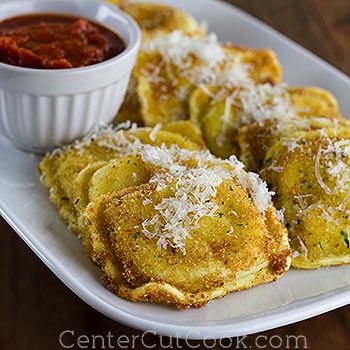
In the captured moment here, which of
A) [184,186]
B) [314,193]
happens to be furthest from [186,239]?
[314,193]

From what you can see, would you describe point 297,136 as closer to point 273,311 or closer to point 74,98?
point 273,311

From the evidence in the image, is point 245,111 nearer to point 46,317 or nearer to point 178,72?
point 178,72

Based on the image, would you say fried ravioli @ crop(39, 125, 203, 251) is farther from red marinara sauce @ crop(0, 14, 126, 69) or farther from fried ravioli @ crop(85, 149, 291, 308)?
red marinara sauce @ crop(0, 14, 126, 69)

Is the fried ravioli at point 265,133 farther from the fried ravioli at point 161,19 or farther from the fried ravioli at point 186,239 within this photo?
the fried ravioli at point 161,19

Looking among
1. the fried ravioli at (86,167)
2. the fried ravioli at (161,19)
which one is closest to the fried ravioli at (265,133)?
the fried ravioli at (86,167)

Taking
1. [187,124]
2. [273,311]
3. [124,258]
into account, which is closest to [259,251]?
[273,311]
